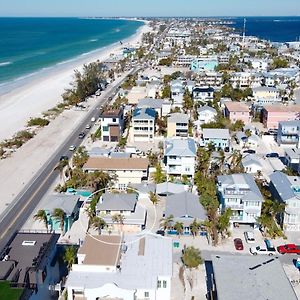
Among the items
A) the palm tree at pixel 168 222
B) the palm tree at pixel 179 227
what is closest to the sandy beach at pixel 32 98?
the palm tree at pixel 168 222

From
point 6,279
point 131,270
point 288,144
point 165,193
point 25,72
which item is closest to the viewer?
point 6,279

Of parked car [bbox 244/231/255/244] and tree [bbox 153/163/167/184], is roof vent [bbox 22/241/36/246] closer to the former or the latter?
parked car [bbox 244/231/255/244]

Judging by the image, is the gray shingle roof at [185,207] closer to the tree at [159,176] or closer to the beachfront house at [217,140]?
the tree at [159,176]

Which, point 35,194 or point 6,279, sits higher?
point 6,279

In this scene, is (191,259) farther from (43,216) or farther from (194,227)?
(43,216)

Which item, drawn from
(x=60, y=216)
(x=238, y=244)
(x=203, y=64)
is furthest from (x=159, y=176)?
(x=203, y=64)

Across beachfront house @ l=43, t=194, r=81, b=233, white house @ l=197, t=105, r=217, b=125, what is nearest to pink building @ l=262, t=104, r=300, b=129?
white house @ l=197, t=105, r=217, b=125

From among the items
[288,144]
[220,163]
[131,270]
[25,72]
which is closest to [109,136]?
[220,163]

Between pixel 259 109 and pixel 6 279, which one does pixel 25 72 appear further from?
pixel 6 279
